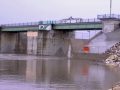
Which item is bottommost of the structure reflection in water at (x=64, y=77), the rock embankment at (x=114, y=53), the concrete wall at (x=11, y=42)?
the concrete wall at (x=11, y=42)

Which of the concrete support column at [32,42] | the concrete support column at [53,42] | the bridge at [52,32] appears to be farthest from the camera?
the concrete support column at [32,42]

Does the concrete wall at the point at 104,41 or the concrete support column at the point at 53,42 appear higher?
the concrete wall at the point at 104,41

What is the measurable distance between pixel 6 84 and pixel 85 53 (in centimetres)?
7957

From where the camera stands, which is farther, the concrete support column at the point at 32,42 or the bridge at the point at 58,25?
the concrete support column at the point at 32,42

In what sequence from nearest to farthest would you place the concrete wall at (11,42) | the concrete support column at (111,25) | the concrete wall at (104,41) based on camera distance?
the concrete wall at (104,41), the concrete support column at (111,25), the concrete wall at (11,42)

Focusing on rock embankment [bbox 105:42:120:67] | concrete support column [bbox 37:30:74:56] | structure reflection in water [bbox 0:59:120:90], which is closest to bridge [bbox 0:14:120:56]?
concrete support column [bbox 37:30:74:56]

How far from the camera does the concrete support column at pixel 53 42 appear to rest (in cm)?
14862

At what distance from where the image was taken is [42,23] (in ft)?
493

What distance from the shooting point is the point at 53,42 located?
14938 cm

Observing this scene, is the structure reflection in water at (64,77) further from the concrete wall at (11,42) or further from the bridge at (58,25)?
the concrete wall at (11,42)

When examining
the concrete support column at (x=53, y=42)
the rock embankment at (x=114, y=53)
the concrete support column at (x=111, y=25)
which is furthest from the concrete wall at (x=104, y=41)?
the concrete support column at (x=53, y=42)

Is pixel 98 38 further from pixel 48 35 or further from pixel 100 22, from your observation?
pixel 48 35

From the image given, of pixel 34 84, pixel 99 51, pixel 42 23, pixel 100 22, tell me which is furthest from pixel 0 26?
pixel 34 84

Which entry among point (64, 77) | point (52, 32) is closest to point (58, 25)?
point (52, 32)
